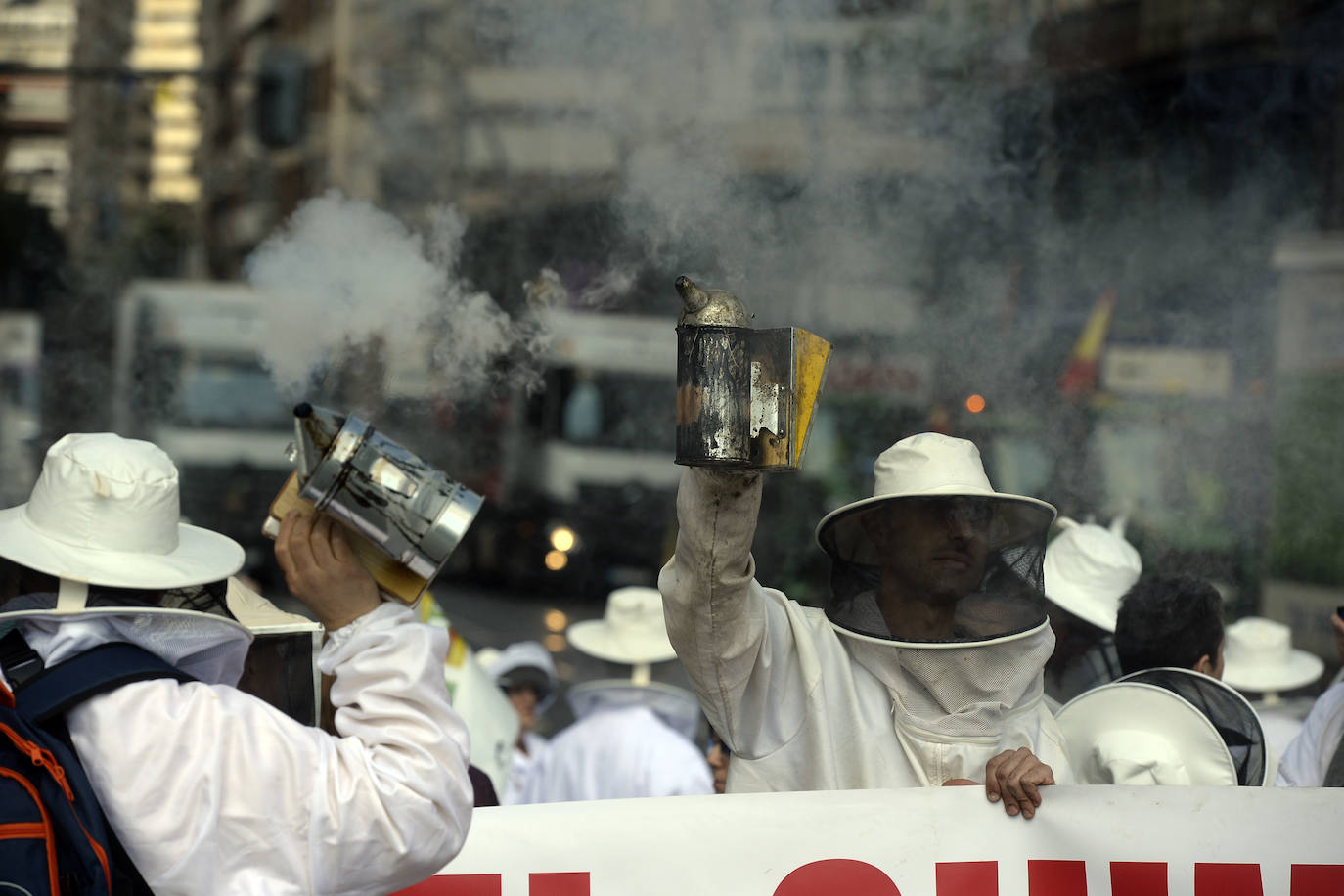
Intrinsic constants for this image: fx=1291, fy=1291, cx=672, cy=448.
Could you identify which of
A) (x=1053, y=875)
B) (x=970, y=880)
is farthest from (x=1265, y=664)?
(x=970, y=880)

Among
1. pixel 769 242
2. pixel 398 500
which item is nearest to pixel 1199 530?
pixel 769 242

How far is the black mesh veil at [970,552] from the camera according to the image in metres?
2.53

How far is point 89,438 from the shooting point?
1.87m

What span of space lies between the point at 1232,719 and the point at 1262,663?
7.38ft

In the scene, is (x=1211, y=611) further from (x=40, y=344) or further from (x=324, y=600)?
(x=40, y=344)

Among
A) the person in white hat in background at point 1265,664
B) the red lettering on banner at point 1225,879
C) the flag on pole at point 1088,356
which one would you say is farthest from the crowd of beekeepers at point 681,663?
the flag on pole at point 1088,356

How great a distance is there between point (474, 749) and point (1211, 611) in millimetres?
2260

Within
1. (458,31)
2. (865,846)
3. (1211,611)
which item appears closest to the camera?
(865,846)

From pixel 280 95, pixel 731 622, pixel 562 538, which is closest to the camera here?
pixel 731 622

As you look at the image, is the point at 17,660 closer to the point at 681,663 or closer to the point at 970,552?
the point at 681,663

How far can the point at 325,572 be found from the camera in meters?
1.81

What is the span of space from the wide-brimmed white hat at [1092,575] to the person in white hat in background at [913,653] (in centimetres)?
123

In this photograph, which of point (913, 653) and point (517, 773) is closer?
point (913, 653)

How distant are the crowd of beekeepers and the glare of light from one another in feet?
23.1
